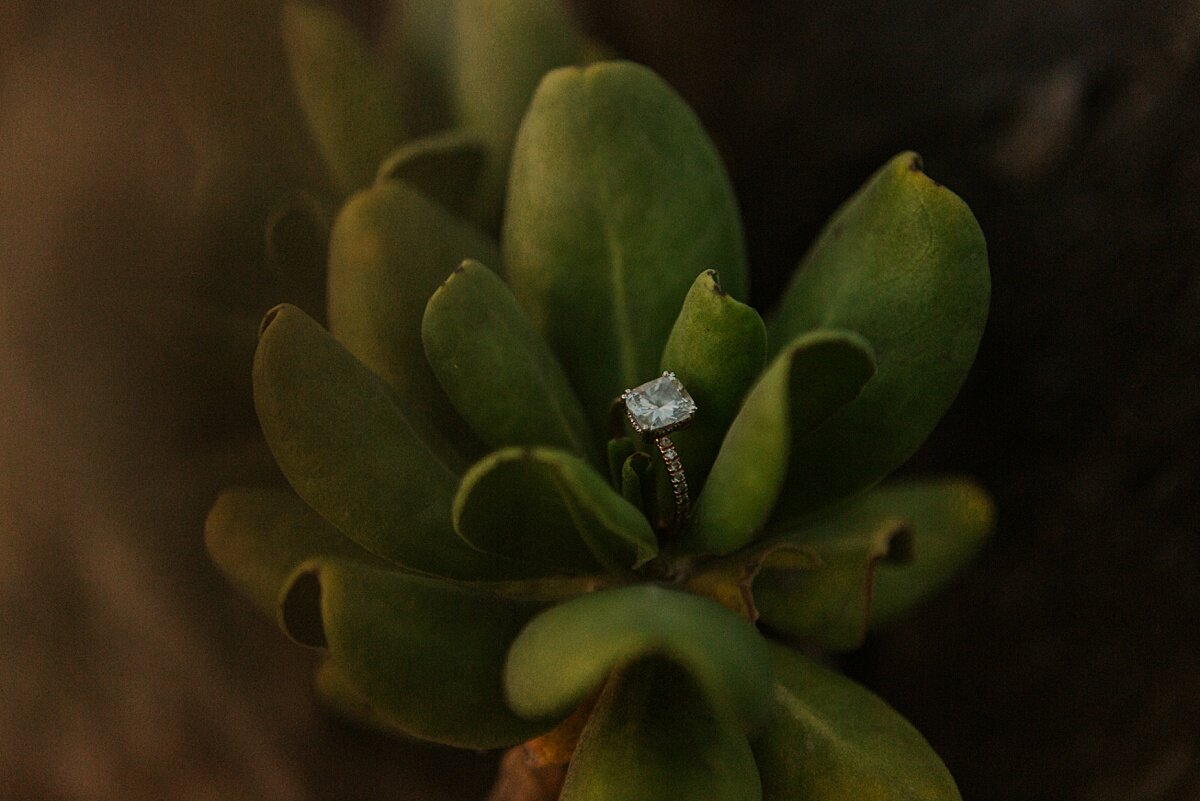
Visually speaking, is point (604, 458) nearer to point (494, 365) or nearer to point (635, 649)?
point (494, 365)

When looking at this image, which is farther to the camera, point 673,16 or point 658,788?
point 673,16

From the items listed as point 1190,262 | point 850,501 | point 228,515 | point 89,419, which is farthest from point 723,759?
point 1190,262

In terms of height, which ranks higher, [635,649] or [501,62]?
[501,62]

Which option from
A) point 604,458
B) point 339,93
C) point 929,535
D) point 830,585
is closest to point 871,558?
point 830,585

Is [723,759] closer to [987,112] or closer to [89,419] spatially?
[89,419]

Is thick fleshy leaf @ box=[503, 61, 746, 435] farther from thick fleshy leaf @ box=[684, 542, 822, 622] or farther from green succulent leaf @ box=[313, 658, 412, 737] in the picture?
→ green succulent leaf @ box=[313, 658, 412, 737]
